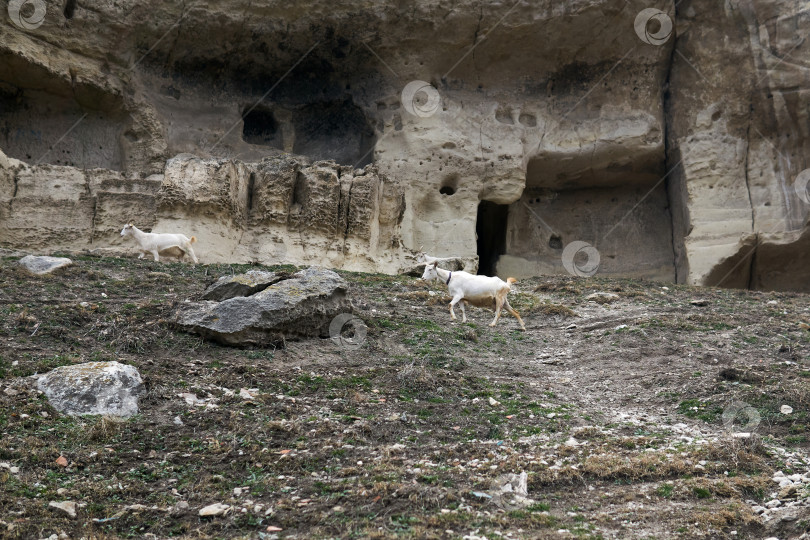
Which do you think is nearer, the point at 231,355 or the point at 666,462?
the point at 666,462

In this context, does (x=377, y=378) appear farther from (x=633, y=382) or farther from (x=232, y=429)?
(x=633, y=382)

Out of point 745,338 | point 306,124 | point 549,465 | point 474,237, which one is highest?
point 306,124

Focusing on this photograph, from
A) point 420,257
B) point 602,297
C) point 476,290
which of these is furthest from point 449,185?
point 476,290

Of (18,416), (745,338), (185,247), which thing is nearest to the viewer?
(18,416)

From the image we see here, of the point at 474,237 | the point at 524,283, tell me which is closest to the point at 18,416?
the point at 524,283

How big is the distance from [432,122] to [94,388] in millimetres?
15211

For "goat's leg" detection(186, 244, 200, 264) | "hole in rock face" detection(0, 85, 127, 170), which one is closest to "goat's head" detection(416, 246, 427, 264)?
"goat's leg" detection(186, 244, 200, 264)

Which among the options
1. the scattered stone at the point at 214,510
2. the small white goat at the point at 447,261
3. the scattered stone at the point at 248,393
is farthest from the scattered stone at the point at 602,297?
the scattered stone at the point at 214,510

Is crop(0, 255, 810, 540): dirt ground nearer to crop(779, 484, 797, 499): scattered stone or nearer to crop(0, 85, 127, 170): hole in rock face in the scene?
crop(779, 484, 797, 499): scattered stone

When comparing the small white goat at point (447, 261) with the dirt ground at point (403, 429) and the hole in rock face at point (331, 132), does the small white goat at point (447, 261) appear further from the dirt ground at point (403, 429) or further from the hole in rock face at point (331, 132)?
the dirt ground at point (403, 429)

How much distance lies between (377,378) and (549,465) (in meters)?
2.67

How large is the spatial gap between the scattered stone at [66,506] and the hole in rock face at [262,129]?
58.4 feet

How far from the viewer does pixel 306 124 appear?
22750mm

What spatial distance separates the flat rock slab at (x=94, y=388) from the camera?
279 inches
